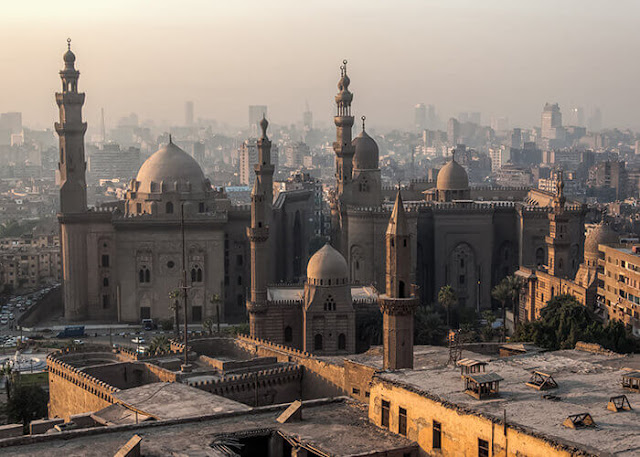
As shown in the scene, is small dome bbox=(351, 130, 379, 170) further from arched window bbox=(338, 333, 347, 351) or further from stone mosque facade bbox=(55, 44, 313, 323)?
arched window bbox=(338, 333, 347, 351)

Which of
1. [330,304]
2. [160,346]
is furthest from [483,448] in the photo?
[160,346]

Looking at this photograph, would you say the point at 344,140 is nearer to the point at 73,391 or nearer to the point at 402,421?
the point at 73,391

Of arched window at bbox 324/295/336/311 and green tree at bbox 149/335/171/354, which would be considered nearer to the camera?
green tree at bbox 149/335/171/354

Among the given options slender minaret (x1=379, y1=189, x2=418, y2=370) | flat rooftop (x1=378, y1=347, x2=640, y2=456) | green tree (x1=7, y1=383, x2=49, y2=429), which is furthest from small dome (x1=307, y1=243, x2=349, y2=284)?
flat rooftop (x1=378, y1=347, x2=640, y2=456)

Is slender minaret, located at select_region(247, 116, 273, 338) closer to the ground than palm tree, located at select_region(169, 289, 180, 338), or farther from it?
farther from it

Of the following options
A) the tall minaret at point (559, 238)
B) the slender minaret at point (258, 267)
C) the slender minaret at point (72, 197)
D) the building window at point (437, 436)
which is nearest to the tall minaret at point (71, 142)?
the slender minaret at point (72, 197)

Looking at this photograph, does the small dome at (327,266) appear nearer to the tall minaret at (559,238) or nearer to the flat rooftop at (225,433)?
the tall minaret at (559,238)

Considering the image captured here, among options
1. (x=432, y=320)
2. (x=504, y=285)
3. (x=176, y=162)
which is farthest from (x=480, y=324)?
(x=176, y=162)
